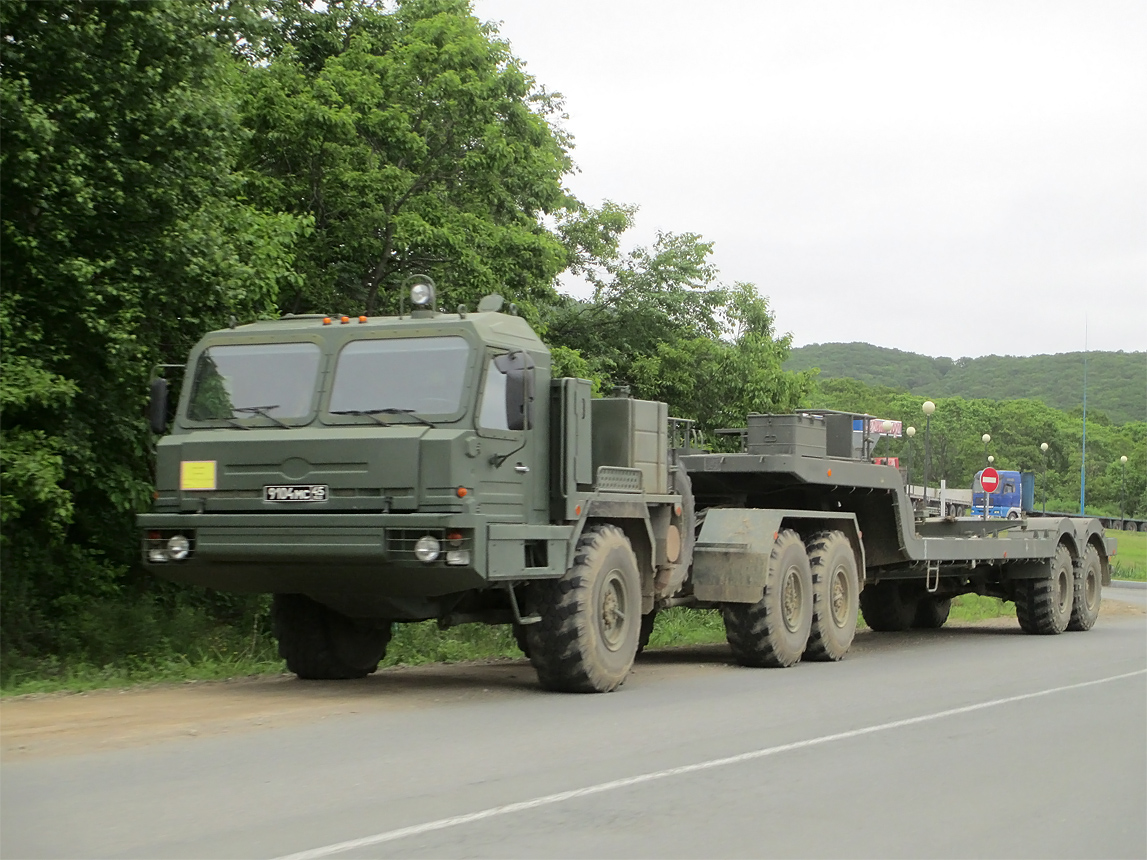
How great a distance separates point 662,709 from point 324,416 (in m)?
3.31

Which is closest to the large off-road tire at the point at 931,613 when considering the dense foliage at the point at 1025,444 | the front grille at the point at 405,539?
the front grille at the point at 405,539

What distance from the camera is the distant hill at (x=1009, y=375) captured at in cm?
16575

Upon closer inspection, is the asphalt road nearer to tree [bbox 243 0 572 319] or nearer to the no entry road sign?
tree [bbox 243 0 572 319]

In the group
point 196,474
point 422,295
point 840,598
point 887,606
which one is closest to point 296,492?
point 196,474

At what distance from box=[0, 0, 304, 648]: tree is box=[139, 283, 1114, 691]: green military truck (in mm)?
2198

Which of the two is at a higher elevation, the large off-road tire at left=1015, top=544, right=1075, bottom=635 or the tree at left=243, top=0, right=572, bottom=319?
the tree at left=243, top=0, right=572, bottom=319

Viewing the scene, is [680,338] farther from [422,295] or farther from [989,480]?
[422,295]

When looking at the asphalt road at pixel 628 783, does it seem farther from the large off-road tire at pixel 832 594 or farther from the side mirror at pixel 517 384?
the large off-road tire at pixel 832 594

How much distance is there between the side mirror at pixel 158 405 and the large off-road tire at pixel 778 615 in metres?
5.73

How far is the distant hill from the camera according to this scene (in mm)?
165750

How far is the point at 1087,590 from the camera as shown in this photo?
21391mm

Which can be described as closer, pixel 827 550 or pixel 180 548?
pixel 180 548

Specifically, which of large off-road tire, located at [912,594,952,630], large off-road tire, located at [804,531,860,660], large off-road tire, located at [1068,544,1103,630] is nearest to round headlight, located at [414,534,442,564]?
large off-road tire, located at [804,531,860,660]

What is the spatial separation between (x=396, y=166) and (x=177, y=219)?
22.2 ft
